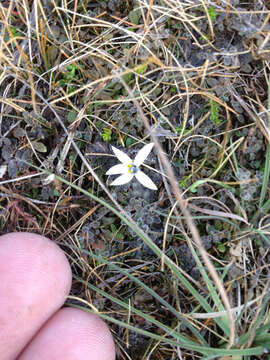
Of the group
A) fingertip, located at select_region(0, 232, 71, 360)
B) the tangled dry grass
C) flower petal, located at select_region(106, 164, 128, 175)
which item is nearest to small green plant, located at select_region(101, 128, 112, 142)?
the tangled dry grass

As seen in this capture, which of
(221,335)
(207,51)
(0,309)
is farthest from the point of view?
(207,51)

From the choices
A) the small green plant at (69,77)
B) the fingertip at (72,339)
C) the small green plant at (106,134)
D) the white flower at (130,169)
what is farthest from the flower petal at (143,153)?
the fingertip at (72,339)

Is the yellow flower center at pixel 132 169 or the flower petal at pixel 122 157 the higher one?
the flower petal at pixel 122 157

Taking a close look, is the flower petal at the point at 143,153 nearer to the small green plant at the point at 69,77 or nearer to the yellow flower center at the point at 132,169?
the yellow flower center at the point at 132,169

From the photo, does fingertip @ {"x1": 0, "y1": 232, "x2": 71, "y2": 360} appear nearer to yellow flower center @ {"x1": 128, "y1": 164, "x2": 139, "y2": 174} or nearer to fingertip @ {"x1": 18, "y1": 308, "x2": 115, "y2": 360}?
fingertip @ {"x1": 18, "y1": 308, "x2": 115, "y2": 360}

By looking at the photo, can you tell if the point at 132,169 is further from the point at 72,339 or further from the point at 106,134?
the point at 72,339

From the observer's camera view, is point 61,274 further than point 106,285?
No

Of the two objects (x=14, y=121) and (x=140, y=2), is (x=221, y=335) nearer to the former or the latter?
(x=14, y=121)

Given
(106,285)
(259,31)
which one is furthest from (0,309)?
(259,31)

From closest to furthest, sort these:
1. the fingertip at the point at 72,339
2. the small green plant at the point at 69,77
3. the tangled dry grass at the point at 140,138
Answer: the fingertip at the point at 72,339 → the tangled dry grass at the point at 140,138 → the small green plant at the point at 69,77
